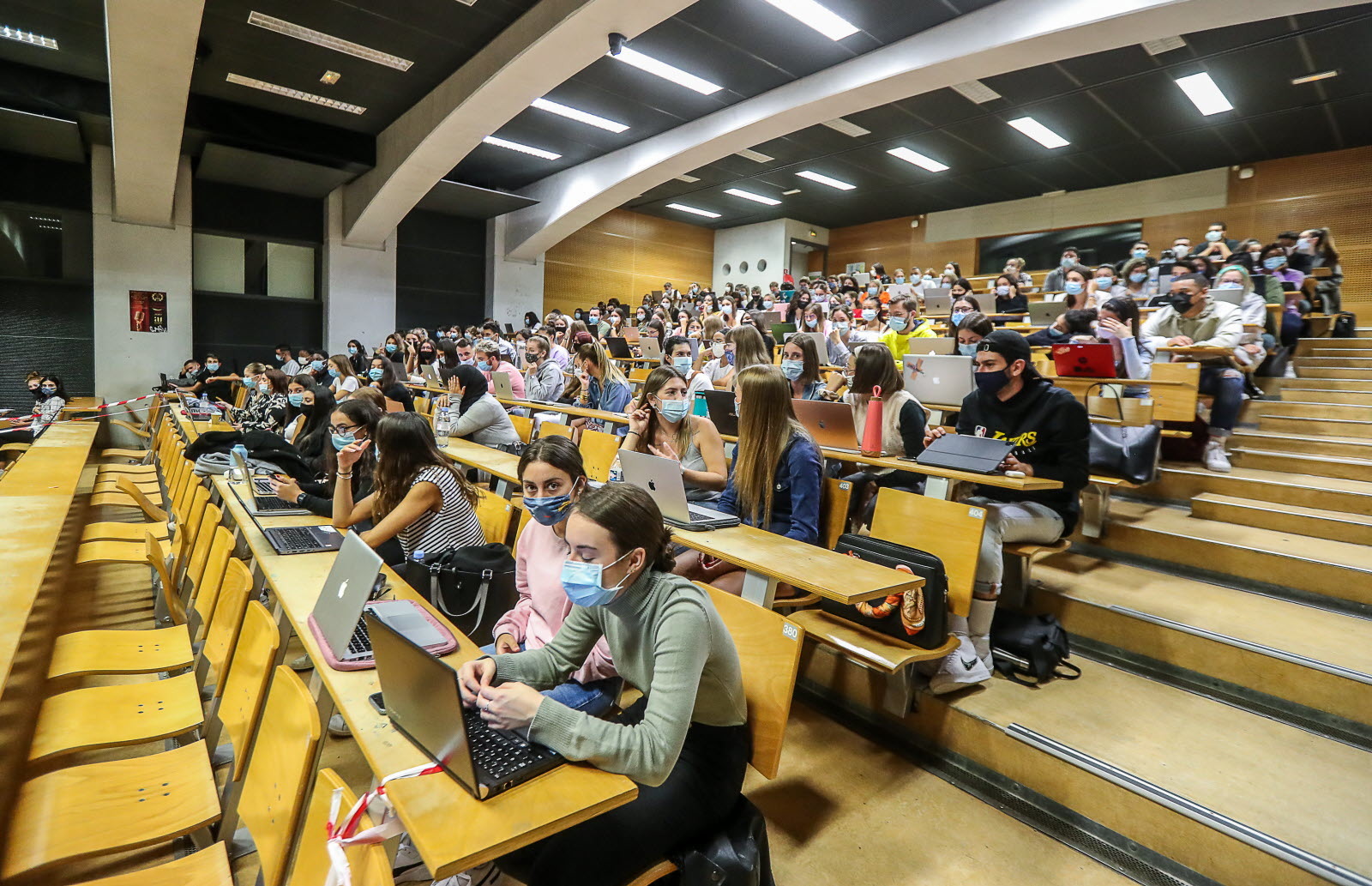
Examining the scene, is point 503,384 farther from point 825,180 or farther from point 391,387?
point 825,180

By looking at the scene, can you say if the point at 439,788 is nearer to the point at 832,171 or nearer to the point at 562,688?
the point at 562,688

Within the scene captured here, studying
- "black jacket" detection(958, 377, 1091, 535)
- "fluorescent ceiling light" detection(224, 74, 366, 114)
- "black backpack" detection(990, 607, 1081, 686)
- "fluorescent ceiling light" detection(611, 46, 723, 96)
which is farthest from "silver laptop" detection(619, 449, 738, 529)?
"fluorescent ceiling light" detection(224, 74, 366, 114)

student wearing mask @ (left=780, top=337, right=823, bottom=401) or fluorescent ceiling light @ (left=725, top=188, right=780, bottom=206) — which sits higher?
fluorescent ceiling light @ (left=725, top=188, right=780, bottom=206)

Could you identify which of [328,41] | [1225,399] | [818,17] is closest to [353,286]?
[328,41]

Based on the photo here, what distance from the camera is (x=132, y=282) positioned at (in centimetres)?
951

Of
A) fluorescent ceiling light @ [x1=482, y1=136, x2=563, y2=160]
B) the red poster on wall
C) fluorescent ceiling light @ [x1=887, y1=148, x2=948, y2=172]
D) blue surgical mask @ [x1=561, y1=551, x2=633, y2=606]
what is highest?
fluorescent ceiling light @ [x1=887, y1=148, x2=948, y2=172]

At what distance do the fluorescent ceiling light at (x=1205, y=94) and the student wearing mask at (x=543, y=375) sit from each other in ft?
23.3

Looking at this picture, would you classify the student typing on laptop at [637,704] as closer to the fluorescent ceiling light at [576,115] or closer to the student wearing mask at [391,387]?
the student wearing mask at [391,387]

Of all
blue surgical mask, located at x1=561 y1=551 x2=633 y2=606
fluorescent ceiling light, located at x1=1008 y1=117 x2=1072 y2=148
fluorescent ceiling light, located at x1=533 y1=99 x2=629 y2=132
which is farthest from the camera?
fluorescent ceiling light, located at x1=1008 y1=117 x2=1072 y2=148

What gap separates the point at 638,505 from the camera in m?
1.42

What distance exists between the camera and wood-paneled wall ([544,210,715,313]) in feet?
44.7

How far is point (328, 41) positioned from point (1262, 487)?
837 cm

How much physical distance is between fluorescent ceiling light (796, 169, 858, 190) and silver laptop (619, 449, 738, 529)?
30.8 ft

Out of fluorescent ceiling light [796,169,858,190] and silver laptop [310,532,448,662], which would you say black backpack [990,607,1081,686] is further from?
fluorescent ceiling light [796,169,858,190]
